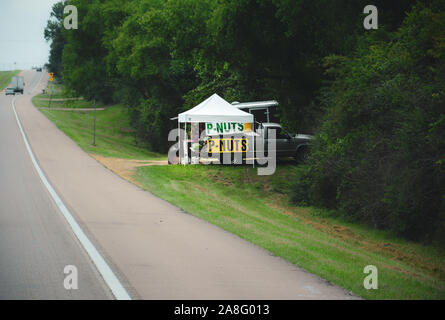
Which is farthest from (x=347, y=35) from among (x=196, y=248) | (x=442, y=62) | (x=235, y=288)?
(x=235, y=288)

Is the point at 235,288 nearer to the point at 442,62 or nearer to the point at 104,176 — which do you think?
the point at 442,62

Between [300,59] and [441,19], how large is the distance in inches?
359

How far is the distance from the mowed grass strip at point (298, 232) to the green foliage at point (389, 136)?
689 millimetres

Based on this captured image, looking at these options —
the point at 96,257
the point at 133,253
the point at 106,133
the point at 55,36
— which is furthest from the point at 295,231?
the point at 55,36

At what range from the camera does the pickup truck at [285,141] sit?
75.1 ft

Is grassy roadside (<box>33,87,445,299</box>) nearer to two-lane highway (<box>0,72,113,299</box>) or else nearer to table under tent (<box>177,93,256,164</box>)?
table under tent (<box>177,93,256,164</box>)

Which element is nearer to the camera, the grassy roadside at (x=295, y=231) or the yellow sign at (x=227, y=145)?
the grassy roadside at (x=295, y=231)

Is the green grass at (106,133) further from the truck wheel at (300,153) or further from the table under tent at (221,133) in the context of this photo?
the truck wheel at (300,153)

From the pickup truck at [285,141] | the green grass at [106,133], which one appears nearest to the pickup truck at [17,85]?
the green grass at [106,133]

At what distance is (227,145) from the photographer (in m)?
22.9

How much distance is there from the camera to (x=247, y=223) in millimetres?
11977

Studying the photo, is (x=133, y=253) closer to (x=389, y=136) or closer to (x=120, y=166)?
(x=389, y=136)

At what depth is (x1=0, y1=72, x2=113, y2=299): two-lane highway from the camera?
6.27 m

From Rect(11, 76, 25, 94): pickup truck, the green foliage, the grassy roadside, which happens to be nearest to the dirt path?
the grassy roadside
